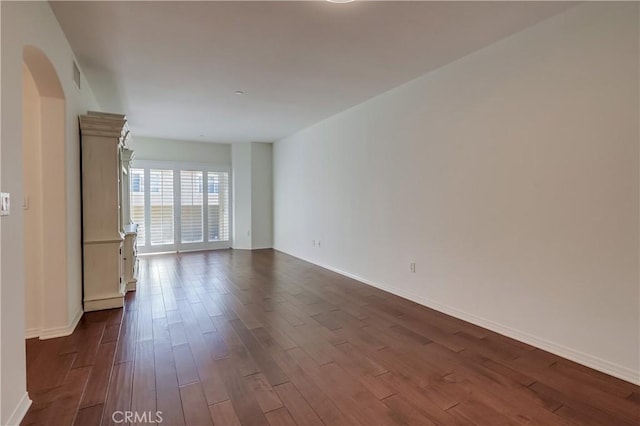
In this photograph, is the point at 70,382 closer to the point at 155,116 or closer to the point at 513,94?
the point at 513,94

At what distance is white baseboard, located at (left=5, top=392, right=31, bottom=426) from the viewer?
163 cm

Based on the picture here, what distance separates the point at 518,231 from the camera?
8.95ft

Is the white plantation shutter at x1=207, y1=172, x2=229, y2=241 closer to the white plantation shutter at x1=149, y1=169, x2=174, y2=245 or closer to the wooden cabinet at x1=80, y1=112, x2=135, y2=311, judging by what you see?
the white plantation shutter at x1=149, y1=169, x2=174, y2=245

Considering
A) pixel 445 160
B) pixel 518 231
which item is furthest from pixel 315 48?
pixel 518 231

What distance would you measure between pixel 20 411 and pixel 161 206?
5.83m

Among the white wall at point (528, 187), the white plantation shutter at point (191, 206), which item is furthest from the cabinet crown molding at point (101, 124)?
the white plantation shutter at point (191, 206)

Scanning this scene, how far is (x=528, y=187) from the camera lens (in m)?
2.64

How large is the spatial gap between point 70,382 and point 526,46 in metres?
4.22

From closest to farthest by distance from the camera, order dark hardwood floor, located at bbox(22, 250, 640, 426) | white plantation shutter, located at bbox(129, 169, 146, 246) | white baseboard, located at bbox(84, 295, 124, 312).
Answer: dark hardwood floor, located at bbox(22, 250, 640, 426)
white baseboard, located at bbox(84, 295, 124, 312)
white plantation shutter, located at bbox(129, 169, 146, 246)

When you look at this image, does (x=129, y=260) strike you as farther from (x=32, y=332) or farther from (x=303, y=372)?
(x=303, y=372)

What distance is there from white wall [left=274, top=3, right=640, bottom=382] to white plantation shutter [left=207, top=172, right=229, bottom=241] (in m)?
4.61

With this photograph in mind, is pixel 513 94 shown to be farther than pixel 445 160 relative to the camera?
No

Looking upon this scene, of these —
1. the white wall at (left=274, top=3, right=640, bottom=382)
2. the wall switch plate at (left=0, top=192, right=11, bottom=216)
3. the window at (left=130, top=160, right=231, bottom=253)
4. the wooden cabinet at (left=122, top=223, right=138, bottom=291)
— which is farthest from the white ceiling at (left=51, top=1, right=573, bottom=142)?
the window at (left=130, top=160, right=231, bottom=253)

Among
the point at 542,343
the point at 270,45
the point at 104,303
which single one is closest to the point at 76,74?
the point at 270,45
